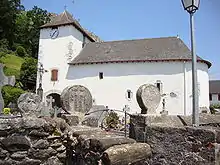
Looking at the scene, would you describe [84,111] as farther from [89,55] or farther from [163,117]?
[89,55]

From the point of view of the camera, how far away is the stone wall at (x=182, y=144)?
95.6 inches

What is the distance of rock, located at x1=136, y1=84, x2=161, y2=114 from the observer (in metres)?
4.43

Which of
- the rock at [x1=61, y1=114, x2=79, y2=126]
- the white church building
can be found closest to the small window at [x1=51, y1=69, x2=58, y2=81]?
the white church building

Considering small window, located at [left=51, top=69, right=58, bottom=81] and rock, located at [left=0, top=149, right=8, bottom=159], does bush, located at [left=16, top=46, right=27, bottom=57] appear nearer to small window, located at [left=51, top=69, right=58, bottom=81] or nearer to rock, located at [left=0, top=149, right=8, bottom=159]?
small window, located at [left=51, top=69, right=58, bottom=81]

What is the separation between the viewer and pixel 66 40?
2808 cm

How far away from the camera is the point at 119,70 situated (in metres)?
25.8

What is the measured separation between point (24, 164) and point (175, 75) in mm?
22408

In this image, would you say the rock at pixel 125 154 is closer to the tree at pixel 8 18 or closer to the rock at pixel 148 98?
the rock at pixel 148 98

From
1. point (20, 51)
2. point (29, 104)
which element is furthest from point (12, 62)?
point (29, 104)

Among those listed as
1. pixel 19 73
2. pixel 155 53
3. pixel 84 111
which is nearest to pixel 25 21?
pixel 19 73

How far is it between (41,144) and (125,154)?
1728 mm

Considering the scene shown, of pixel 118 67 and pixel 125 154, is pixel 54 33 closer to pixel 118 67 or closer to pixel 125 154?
pixel 118 67

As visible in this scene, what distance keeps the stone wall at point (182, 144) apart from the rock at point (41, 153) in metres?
1.54

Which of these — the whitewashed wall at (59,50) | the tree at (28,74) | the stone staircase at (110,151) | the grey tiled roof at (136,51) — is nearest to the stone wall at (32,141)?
the stone staircase at (110,151)
